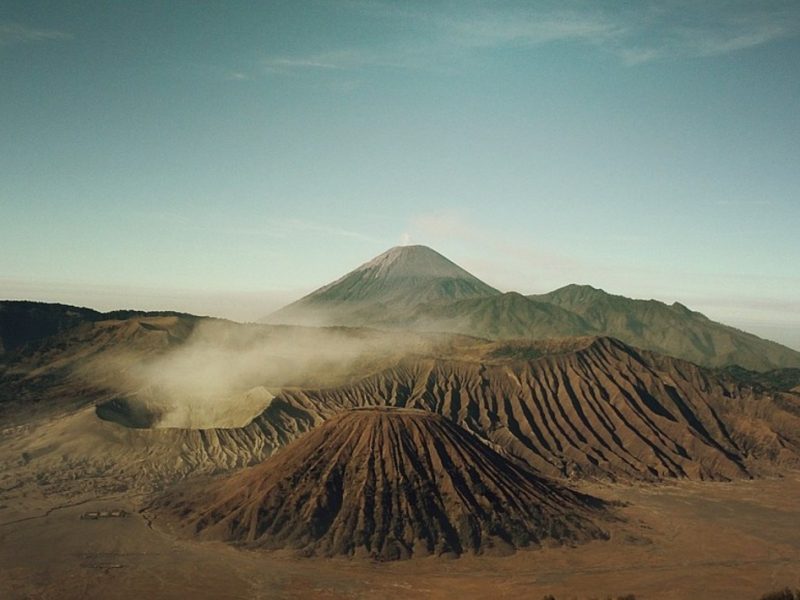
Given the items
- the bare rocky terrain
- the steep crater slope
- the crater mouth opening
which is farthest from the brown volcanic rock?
the crater mouth opening

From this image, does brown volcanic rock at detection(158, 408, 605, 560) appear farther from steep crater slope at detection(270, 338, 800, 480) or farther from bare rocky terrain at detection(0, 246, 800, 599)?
steep crater slope at detection(270, 338, 800, 480)

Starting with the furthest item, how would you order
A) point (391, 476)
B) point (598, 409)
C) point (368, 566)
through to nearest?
point (598, 409)
point (391, 476)
point (368, 566)

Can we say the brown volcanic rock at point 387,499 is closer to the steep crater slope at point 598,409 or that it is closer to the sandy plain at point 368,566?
the sandy plain at point 368,566

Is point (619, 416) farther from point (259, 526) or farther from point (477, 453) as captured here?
point (259, 526)

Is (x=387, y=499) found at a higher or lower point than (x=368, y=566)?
higher

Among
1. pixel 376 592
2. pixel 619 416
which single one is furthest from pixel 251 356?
pixel 376 592

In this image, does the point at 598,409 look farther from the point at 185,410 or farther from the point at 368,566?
the point at 185,410

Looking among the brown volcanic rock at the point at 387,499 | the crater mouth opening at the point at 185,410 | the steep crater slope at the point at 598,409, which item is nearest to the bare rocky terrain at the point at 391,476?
the brown volcanic rock at the point at 387,499

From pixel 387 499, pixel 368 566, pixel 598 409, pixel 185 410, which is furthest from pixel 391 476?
pixel 598 409
